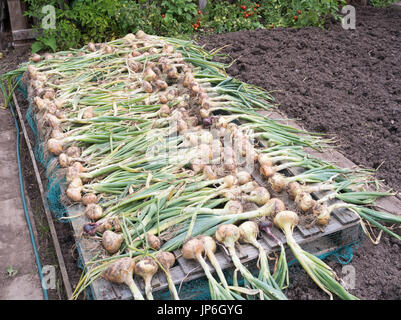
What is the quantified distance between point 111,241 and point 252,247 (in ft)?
2.43

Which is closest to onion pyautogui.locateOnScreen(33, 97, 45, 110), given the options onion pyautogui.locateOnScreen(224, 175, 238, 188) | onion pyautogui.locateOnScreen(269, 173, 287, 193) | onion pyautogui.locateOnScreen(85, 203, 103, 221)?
onion pyautogui.locateOnScreen(85, 203, 103, 221)

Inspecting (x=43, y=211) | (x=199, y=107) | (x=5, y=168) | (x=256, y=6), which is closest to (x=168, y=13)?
(x=256, y=6)

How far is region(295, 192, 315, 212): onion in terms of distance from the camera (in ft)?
7.70

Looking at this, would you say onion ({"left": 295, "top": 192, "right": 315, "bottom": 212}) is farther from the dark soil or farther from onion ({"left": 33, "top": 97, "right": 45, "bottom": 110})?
onion ({"left": 33, "top": 97, "right": 45, "bottom": 110})

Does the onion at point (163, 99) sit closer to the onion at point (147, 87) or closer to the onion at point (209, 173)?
the onion at point (147, 87)

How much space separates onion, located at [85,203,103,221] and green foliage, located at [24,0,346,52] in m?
3.02

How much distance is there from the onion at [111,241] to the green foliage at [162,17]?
3.31m

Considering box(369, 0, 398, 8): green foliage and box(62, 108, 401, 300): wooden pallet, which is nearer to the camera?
box(62, 108, 401, 300): wooden pallet

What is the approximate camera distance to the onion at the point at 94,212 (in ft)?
7.92

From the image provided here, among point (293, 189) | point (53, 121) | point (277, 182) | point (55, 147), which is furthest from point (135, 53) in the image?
point (293, 189)

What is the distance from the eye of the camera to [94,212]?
241cm

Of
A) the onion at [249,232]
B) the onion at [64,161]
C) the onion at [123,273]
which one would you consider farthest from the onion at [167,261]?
the onion at [64,161]

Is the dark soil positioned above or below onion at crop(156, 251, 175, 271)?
above

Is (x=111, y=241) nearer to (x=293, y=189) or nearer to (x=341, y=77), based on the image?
(x=293, y=189)
